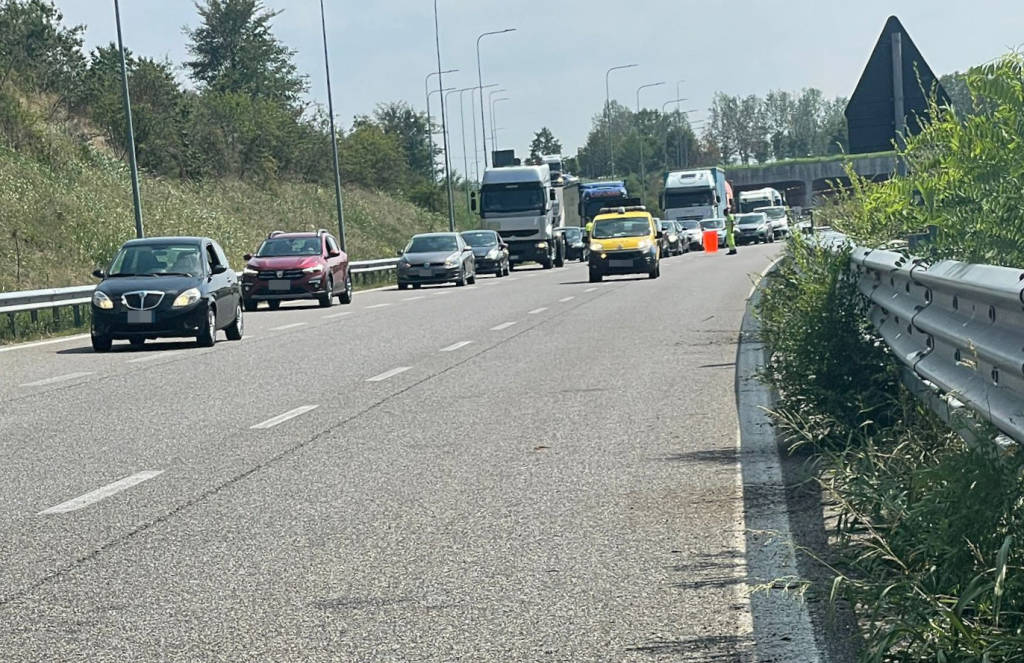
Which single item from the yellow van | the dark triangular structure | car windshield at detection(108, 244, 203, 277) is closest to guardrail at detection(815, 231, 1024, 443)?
the dark triangular structure

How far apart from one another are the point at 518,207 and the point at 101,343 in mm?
37084

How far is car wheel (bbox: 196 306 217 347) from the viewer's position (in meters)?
21.4

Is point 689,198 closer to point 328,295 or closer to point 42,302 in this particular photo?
point 328,295

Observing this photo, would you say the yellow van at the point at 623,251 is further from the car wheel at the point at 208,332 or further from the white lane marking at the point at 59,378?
the white lane marking at the point at 59,378

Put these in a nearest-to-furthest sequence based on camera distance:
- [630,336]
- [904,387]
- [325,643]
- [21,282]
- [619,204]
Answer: [325,643], [904,387], [630,336], [21,282], [619,204]

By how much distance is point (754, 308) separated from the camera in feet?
46.4

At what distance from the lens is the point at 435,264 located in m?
42.9

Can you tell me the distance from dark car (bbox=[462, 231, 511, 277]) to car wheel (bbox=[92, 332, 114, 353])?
99.0 feet

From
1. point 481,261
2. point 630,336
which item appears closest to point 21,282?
point 481,261

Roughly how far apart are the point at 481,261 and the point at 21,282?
53.6ft

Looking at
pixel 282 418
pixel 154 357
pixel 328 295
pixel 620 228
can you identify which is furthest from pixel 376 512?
pixel 620 228

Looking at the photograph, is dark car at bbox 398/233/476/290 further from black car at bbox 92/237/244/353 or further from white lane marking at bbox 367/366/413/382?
white lane marking at bbox 367/366/413/382

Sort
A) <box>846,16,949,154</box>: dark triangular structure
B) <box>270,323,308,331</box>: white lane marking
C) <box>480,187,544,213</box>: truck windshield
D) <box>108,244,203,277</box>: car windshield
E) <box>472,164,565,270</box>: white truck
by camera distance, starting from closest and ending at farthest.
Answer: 1. <box>846,16,949,154</box>: dark triangular structure
2. <box>108,244,203,277</box>: car windshield
3. <box>270,323,308,331</box>: white lane marking
4. <box>472,164,565,270</box>: white truck
5. <box>480,187,544,213</box>: truck windshield

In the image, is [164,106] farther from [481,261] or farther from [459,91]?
[459,91]
